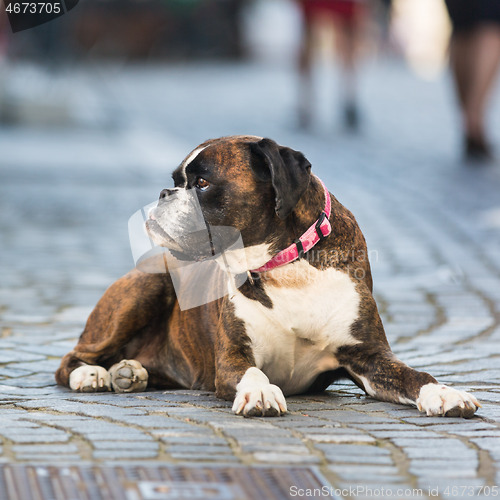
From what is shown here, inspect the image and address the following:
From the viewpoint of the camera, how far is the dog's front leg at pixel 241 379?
14.0 ft

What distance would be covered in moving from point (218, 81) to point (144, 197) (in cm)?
1565

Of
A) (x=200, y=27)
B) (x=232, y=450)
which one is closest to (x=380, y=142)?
(x=232, y=450)

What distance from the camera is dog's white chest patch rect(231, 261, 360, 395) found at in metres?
4.61

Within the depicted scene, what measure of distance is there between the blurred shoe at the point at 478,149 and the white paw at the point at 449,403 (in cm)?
822

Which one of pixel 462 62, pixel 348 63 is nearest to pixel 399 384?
pixel 462 62

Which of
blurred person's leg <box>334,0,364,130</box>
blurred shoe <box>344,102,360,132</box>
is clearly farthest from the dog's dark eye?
blurred shoe <box>344,102,360,132</box>

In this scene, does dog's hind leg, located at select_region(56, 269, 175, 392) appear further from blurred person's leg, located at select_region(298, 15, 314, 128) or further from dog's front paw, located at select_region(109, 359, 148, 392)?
blurred person's leg, located at select_region(298, 15, 314, 128)

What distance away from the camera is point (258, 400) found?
14.0ft

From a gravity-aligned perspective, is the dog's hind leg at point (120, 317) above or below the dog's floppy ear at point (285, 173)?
below

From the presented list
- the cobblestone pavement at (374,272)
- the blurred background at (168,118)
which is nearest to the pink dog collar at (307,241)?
the cobblestone pavement at (374,272)

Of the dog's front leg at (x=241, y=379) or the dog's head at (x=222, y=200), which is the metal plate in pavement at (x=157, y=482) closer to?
the dog's front leg at (x=241, y=379)

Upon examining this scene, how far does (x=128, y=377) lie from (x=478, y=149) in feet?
26.4

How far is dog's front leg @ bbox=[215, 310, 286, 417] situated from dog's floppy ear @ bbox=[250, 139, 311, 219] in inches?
23.6

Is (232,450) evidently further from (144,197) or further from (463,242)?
(144,197)
